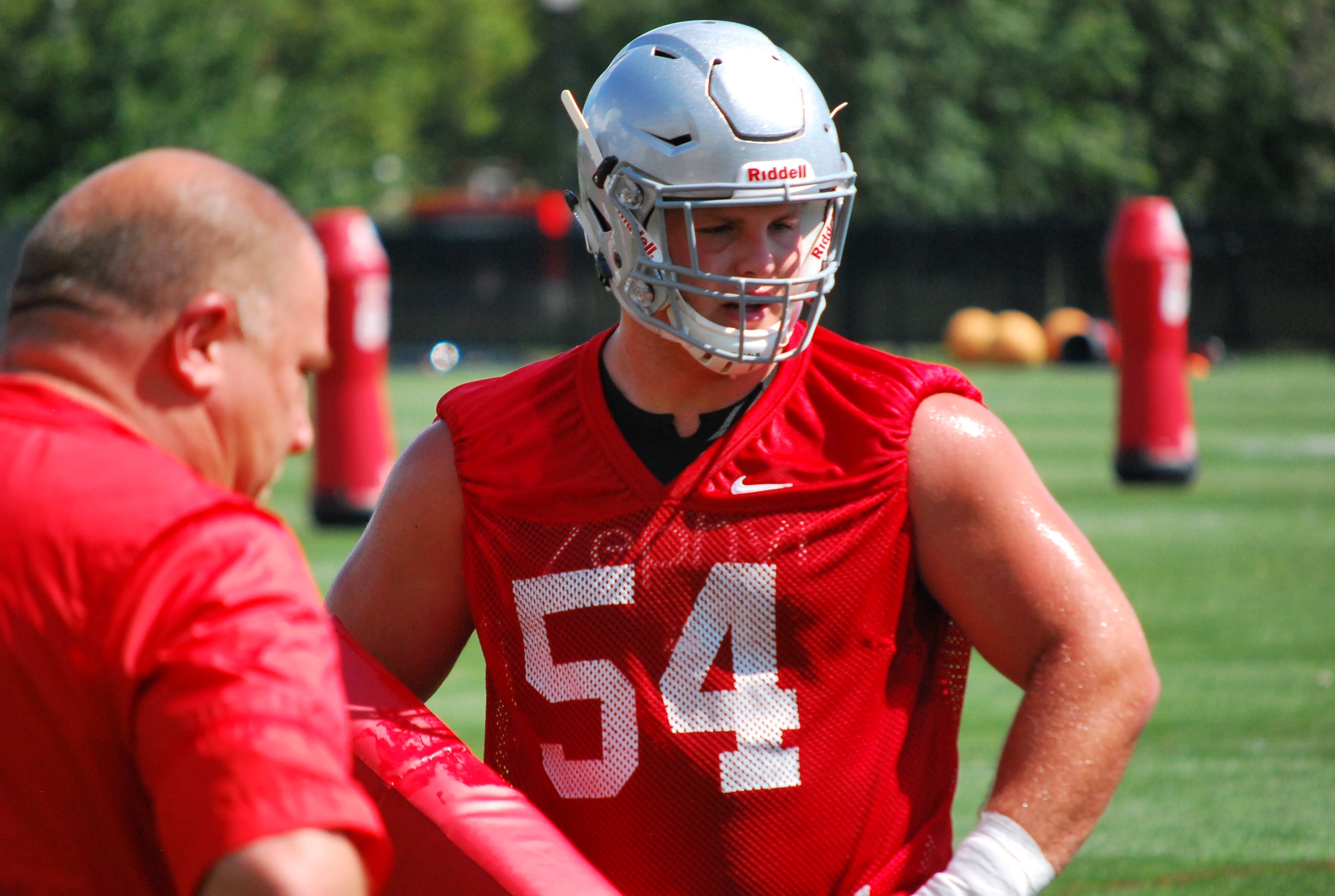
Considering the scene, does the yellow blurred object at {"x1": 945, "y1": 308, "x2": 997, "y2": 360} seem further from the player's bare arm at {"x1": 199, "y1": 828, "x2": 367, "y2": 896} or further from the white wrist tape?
the player's bare arm at {"x1": 199, "y1": 828, "x2": 367, "y2": 896}

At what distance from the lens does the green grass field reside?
14.5ft

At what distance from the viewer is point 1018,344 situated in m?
24.3

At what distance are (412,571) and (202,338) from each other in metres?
1.18

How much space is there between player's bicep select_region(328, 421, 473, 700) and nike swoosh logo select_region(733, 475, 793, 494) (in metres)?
0.48

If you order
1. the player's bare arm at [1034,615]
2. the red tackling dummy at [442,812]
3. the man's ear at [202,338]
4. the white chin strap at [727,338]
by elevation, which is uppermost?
the man's ear at [202,338]

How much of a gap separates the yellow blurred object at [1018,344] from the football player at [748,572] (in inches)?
870

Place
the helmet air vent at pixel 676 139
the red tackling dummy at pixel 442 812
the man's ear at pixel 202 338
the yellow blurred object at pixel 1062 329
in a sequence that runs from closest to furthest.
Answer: the man's ear at pixel 202 338 → the red tackling dummy at pixel 442 812 → the helmet air vent at pixel 676 139 → the yellow blurred object at pixel 1062 329

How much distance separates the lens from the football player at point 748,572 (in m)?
2.49

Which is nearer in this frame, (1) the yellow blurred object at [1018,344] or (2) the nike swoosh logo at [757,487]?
(2) the nike swoosh logo at [757,487]

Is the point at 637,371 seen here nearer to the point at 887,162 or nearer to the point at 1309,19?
the point at 887,162

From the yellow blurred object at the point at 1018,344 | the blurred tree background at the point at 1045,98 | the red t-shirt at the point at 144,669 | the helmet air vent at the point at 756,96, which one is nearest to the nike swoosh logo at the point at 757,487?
the helmet air vent at the point at 756,96

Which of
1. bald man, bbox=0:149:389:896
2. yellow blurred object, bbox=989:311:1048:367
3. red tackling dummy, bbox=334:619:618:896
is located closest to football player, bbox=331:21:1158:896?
red tackling dummy, bbox=334:619:618:896

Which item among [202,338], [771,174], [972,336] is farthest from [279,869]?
[972,336]

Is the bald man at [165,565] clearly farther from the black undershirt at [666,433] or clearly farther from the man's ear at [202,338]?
the black undershirt at [666,433]
